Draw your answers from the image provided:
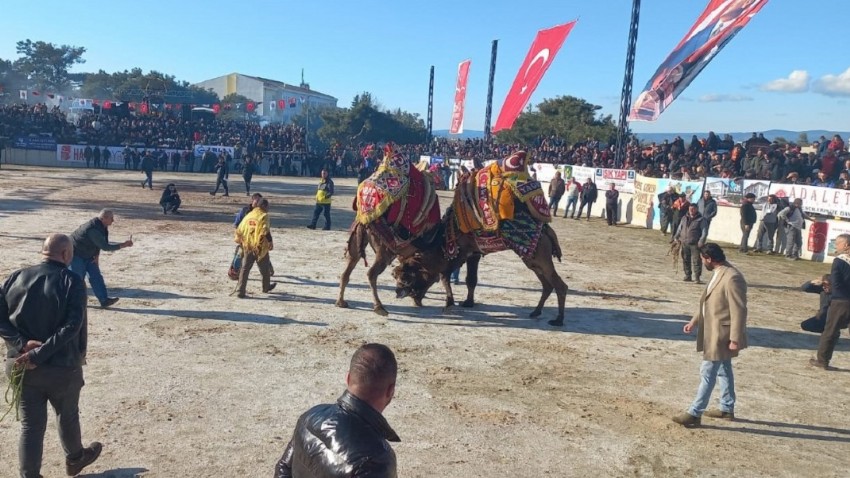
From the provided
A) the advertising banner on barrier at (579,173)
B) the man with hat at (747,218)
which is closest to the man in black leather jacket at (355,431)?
the man with hat at (747,218)

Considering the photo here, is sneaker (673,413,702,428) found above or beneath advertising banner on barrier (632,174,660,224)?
beneath

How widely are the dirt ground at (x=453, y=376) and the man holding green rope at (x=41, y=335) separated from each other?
0.52 meters

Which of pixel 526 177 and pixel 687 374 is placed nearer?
pixel 687 374

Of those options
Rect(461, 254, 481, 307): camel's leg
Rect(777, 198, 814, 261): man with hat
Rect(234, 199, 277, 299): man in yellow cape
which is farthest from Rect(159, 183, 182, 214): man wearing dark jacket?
Rect(777, 198, 814, 261): man with hat

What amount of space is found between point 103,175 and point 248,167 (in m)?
12.8

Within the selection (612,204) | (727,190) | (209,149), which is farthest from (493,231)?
(209,149)

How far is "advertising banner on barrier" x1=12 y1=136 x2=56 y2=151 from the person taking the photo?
39688 mm

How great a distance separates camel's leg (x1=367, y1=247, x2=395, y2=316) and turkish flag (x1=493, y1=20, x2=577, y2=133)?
688 inches

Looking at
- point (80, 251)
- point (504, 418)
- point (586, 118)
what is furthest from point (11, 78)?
point (504, 418)

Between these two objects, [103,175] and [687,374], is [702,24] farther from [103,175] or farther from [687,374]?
[103,175]

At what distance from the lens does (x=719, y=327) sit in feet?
19.8

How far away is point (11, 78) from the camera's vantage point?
8538 centimetres

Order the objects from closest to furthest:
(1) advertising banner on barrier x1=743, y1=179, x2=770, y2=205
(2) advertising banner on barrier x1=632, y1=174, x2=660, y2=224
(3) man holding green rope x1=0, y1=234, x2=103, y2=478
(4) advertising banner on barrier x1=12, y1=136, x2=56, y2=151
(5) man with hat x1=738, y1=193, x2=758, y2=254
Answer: (3) man holding green rope x1=0, y1=234, x2=103, y2=478 → (5) man with hat x1=738, y1=193, x2=758, y2=254 → (1) advertising banner on barrier x1=743, y1=179, x2=770, y2=205 → (2) advertising banner on barrier x1=632, y1=174, x2=660, y2=224 → (4) advertising banner on barrier x1=12, y1=136, x2=56, y2=151

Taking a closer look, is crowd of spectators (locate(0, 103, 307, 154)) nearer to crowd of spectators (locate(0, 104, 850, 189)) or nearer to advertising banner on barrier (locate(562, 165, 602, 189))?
crowd of spectators (locate(0, 104, 850, 189))
